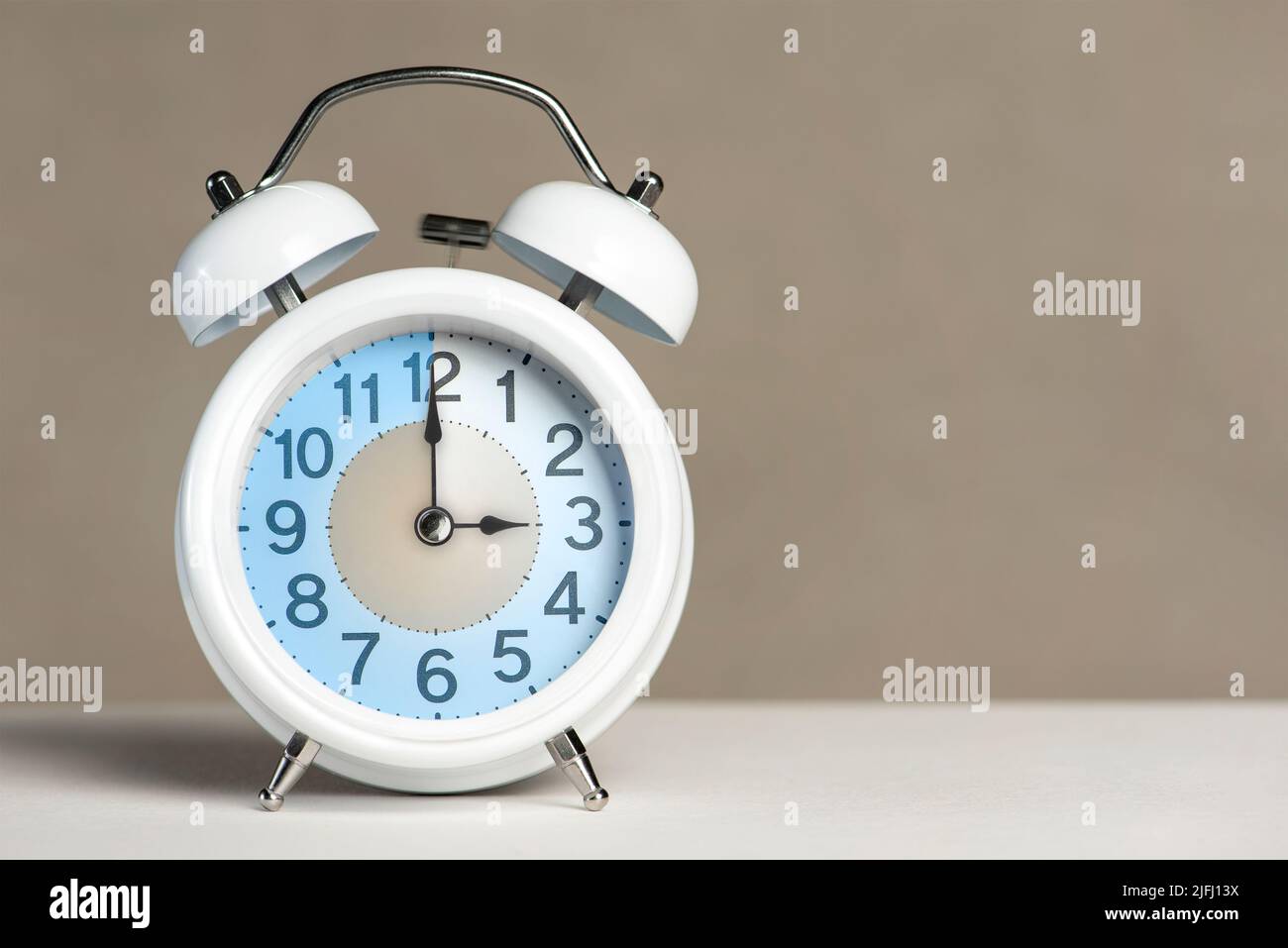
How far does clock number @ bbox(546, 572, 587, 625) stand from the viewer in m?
1.30

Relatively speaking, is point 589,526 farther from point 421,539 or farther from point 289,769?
point 289,769

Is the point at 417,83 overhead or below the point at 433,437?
overhead

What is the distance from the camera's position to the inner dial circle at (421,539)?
50.5 inches

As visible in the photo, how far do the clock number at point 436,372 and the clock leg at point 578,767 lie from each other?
0.91 ft

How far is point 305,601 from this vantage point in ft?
4.19

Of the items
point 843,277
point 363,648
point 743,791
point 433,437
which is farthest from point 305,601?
point 843,277

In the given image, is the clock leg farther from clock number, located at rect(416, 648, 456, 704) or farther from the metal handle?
the metal handle

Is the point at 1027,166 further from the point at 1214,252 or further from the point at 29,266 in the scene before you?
the point at 29,266

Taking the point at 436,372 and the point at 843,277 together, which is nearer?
the point at 436,372

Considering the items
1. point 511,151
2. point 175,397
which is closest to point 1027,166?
point 511,151

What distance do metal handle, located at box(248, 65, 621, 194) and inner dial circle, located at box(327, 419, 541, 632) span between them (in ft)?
0.83

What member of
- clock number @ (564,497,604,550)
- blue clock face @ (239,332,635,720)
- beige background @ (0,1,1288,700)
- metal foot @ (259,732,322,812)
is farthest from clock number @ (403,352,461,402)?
beige background @ (0,1,1288,700)

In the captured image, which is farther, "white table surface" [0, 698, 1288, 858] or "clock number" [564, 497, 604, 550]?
"clock number" [564, 497, 604, 550]

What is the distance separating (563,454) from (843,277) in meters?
1.08
